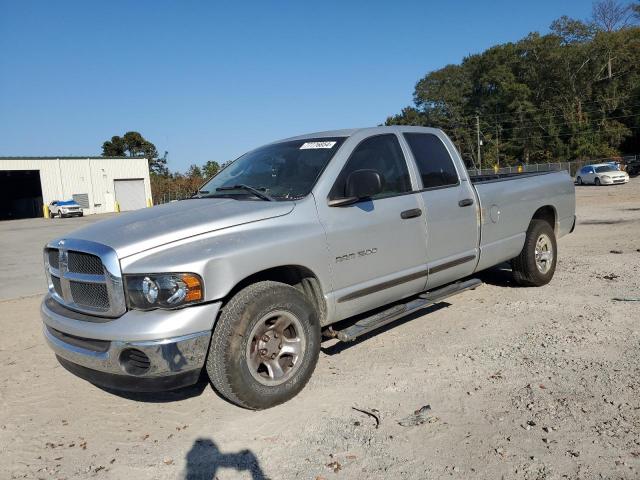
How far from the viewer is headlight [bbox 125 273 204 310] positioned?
3.16 m

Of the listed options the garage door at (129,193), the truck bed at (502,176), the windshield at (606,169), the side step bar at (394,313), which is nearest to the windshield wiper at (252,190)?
the side step bar at (394,313)

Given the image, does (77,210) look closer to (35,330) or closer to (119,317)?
(35,330)

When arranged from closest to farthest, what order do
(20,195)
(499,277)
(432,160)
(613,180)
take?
(432,160) < (499,277) < (613,180) < (20,195)

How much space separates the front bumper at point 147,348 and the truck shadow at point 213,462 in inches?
16.4

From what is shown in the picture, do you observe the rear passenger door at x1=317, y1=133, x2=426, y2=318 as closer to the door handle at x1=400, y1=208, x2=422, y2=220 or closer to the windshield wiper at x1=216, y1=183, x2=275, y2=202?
the door handle at x1=400, y1=208, x2=422, y2=220

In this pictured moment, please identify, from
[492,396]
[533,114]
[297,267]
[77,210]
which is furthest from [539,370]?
[533,114]

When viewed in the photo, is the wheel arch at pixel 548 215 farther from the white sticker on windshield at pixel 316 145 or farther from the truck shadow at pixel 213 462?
the truck shadow at pixel 213 462

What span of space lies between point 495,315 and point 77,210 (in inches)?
1665

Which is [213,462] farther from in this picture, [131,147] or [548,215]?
[131,147]

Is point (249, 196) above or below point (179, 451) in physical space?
above

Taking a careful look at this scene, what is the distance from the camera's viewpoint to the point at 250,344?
3.43m

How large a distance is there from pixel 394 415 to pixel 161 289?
5.63 ft

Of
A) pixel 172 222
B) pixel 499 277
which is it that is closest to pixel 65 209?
pixel 499 277

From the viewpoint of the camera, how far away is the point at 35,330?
19.6ft
